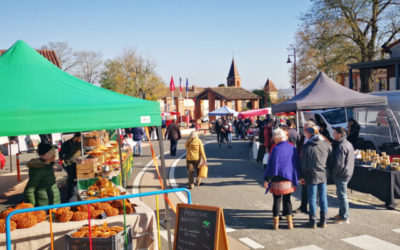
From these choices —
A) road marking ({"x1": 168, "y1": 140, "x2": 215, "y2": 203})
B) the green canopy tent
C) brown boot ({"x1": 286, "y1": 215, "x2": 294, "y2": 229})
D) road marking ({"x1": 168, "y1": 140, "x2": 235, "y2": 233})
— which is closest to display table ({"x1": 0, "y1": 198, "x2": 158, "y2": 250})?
the green canopy tent

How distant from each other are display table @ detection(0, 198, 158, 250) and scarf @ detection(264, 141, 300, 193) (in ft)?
7.53

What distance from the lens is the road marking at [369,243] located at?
5.49 metres

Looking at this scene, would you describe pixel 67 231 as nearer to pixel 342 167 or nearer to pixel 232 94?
pixel 342 167

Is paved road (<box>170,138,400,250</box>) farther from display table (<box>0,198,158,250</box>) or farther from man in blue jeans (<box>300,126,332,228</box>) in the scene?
display table (<box>0,198,158,250</box>)

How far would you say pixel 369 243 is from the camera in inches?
223

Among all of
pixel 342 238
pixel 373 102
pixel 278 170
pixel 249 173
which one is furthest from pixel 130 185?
pixel 373 102

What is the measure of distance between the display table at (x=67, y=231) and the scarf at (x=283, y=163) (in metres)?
2.29

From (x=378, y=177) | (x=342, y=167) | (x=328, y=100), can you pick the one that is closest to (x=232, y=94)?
(x=328, y=100)

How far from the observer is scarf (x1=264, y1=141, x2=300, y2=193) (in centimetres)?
610

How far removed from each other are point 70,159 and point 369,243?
6.90 m

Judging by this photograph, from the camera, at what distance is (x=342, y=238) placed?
5922mm

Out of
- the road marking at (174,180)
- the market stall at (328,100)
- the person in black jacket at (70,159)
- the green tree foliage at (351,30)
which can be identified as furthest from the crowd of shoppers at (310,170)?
the green tree foliage at (351,30)

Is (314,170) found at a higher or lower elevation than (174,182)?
higher

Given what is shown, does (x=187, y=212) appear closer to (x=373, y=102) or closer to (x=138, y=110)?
(x=138, y=110)
